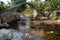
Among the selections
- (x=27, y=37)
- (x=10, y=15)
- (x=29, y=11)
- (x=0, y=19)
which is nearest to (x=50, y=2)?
(x=29, y=11)

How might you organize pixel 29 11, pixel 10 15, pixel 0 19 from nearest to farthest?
pixel 0 19
pixel 10 15
pixel 29 11

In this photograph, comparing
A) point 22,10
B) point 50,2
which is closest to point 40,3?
point 50,2

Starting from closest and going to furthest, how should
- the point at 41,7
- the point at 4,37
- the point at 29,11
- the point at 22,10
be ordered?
the point at 4,37 < the point at 41,7 < the point at 29,11 < the point at 22,10

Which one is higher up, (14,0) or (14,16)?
(14,0)

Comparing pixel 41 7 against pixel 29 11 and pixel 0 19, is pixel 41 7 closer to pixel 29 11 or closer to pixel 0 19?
pixel 29 11

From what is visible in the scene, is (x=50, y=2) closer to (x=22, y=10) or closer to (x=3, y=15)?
(x=22, y=10)

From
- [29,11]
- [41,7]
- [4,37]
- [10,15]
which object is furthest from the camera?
[29,11]

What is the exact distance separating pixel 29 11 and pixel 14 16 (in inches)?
393

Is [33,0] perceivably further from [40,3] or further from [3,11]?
[3,11]

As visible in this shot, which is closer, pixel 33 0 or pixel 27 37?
pixel 27 37

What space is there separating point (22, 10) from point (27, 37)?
69.0 feet

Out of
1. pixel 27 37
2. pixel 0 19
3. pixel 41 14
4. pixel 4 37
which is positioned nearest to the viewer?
pixel 4 37

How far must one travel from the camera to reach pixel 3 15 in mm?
16703

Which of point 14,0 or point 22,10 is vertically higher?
point 14,0
